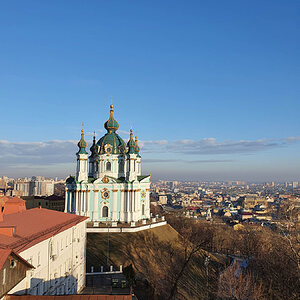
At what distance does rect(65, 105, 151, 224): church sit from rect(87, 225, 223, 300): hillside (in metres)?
3.77

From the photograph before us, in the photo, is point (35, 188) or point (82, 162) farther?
point (35, 188)

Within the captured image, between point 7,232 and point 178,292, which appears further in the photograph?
point 178,292

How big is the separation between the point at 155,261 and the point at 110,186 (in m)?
12.8

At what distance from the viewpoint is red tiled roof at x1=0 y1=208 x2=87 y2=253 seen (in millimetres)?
14062

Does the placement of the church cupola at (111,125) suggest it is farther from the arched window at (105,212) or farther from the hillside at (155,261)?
the hillside at (155,261)

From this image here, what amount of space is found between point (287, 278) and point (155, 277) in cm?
992

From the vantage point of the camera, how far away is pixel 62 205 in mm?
64875

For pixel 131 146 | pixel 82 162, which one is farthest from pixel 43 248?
pixel 131 146

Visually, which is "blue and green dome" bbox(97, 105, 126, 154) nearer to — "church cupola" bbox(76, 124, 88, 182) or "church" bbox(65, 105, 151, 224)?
"church" bbox(65, 105, 151, 224)

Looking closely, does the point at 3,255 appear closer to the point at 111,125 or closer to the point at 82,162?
the point at 82,162

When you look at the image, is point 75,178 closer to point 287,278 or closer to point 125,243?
point 125,243

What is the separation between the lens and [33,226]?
1756 centimetres

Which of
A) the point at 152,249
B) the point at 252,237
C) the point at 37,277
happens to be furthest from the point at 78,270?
the point at 252,237

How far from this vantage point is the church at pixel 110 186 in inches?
1607
